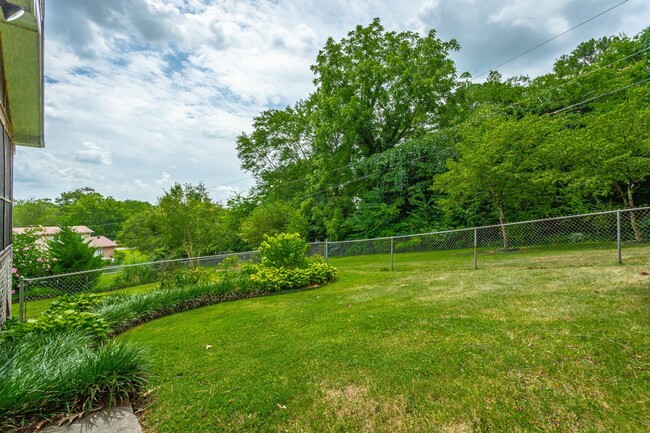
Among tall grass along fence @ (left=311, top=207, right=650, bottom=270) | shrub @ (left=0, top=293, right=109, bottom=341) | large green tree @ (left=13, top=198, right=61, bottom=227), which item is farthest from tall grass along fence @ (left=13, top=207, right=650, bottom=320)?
large green tree @ (left=13, top=198, right=61, bottom=227)

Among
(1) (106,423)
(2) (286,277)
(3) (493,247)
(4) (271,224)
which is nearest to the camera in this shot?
(1) (106,423)

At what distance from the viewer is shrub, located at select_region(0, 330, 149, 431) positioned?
212 centimetres

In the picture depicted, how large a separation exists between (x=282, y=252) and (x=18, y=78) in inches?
232

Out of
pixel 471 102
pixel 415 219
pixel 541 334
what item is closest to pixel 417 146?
pixel 415 219

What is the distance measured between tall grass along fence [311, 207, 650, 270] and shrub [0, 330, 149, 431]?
23.4 feet

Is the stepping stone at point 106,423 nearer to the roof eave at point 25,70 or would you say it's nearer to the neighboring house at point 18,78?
the neighboring house at point 18,78

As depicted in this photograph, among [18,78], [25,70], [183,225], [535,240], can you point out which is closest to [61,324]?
[25,70]

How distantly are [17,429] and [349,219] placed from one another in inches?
691

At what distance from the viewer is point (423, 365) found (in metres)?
2.69

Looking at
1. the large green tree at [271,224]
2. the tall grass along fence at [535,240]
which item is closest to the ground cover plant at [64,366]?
the tall grass along fence at [535,240]

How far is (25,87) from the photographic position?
502 cm

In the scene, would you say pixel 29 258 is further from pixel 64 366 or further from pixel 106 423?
pixel 106 423

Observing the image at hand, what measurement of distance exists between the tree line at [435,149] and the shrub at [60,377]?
11.7 meters

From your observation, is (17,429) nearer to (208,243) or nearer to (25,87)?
(25,87)
